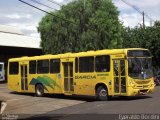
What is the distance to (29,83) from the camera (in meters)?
29.3

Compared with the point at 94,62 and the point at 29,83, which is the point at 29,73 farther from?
the point at 94,62

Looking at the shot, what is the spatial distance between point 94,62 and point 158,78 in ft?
67.8

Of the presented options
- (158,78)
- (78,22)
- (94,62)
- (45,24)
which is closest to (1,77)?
(45,24)

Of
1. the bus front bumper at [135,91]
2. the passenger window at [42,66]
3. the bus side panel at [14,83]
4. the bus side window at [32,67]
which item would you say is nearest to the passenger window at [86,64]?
the bus front bumper at [135,91]

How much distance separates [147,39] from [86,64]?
28164 millimetres

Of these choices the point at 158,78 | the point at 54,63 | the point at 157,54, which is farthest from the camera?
the point at 157,54

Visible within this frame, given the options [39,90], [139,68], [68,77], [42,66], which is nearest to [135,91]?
[139,68]

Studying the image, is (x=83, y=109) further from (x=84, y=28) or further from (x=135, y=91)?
(x=84, y=28)

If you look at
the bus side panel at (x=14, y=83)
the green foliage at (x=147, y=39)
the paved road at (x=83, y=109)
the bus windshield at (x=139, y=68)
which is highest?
the green foliage at (x=147, y=39)

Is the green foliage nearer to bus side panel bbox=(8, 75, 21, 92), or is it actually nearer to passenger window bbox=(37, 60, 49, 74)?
bus side panel bbox=(8, 75, 21, 92)

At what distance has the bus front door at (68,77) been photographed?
25.9 meters

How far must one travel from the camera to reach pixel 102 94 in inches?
941

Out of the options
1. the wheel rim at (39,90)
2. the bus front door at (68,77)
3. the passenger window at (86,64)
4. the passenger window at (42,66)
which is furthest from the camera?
the wheel rim at (39,90)

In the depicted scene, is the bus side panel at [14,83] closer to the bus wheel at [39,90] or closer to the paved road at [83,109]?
the bus wheel at [39,90]
